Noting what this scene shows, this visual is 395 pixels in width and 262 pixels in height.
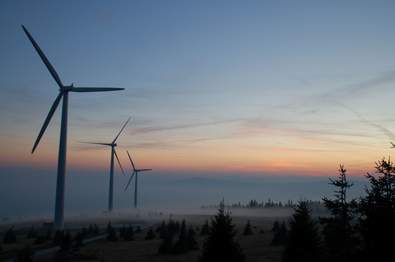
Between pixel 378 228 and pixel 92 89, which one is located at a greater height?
pixel 92 89

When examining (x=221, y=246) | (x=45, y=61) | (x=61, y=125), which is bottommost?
(x=221, y=246)

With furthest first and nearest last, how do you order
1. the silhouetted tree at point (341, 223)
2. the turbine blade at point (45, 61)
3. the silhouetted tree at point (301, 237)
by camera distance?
the turbine blade at point (45, 61) < the silhouetted tree at point (301, 237) < the silhouetted tree at point (341, 223)

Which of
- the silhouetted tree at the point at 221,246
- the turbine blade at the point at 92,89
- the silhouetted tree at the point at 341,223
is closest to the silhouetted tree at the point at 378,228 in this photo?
the silhouetted tree at the point at 341,223

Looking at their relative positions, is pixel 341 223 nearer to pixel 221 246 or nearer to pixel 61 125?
pixel 221 246

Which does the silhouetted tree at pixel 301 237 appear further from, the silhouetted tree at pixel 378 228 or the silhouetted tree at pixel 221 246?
the silhouetted tree at pixel 378 228

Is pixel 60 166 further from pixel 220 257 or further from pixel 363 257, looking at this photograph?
pixel 363 257

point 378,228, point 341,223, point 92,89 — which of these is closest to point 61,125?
point 92,89

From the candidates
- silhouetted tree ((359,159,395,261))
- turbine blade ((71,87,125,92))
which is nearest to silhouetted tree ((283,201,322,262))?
silhouetted tree ((359,159,395,261))

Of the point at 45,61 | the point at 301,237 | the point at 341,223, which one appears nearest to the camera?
the point at 341,223

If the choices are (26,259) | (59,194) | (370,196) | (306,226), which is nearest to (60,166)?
(59,194)

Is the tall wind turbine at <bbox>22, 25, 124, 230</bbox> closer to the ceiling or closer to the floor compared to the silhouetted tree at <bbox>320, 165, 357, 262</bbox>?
closer to the ceiling

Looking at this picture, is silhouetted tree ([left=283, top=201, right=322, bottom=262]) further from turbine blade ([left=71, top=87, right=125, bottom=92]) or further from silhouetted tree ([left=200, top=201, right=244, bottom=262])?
turbine blade ([left=71, top=87, right=125, bottom=92])
